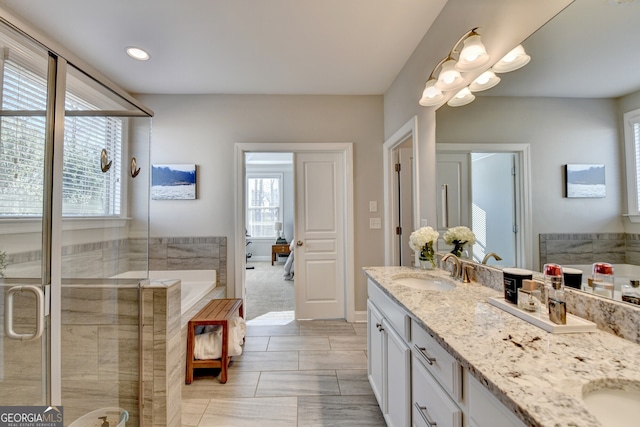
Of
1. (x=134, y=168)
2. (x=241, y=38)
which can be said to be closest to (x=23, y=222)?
(x=134, y=168)

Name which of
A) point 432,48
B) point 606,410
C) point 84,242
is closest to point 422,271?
point 606,410

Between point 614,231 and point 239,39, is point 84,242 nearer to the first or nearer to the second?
point 239,39

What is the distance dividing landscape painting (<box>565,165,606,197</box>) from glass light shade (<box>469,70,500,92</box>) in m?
0.61

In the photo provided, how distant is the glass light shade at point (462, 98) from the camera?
62.9 inches

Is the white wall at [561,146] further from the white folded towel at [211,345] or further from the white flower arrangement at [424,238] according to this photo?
the white folded towel at [211,345]

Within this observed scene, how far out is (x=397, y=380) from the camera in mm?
1303

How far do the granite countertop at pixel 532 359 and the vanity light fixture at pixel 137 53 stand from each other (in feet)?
9.57

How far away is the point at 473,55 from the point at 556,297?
1.25m

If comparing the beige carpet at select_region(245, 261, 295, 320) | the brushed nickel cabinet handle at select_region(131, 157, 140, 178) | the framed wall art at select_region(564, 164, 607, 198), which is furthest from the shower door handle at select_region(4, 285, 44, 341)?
the framed wall art at select_region(564, 164, 607, 198)

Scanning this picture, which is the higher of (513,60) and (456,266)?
(513,60)

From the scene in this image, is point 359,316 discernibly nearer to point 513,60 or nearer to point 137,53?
point 513,60

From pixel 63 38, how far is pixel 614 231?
3.69m

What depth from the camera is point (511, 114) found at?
4.32 ft

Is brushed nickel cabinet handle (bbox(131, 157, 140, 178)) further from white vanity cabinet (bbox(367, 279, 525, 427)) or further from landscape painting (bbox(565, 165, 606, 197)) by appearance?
landscape painting (bbox(565, 165, 606, 197))
